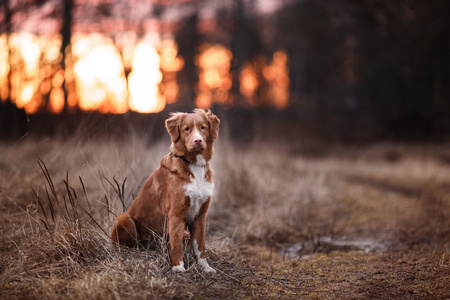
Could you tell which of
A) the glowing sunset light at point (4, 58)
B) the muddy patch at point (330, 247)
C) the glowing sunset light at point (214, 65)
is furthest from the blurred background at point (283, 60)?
the muddy patch at point (330, 247)

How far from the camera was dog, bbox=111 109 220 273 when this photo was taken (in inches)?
133

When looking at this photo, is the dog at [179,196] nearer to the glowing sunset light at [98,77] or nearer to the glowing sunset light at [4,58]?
the glowing sunset light at [98,77]

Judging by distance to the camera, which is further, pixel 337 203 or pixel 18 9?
pixel 18 9

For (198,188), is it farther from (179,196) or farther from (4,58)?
(4,58)

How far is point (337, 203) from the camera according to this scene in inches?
307

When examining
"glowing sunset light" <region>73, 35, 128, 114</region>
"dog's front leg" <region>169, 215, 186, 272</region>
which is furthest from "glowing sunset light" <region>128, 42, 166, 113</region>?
"dog's front leg" <region>169, 215, 186, 272</region>

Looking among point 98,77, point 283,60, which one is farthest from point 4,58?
point 283,60

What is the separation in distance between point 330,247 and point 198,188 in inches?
99.1

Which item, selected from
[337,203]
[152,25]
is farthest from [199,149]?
[152,25]

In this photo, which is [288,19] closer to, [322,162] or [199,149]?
[322,162]

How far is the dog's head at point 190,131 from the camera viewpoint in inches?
135

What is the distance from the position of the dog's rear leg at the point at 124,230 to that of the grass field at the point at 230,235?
0.44 feet

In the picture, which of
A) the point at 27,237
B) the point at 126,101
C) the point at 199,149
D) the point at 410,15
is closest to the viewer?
the point at 199,149

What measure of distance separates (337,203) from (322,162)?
23.1 ft
